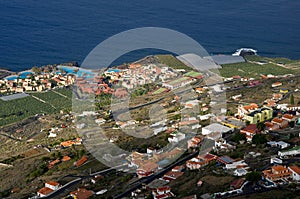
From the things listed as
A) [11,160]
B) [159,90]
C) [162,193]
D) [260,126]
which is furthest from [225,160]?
[159,90]

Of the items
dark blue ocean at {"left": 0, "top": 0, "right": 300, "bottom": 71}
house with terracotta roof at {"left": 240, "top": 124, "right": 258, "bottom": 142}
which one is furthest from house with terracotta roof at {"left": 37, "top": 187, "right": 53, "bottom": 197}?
dark blue ocean at {"left": 0, "top": 0, "right": 300, "bottom": 71}

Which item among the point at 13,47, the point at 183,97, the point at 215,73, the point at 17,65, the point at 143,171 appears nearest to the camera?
the point at 143,171

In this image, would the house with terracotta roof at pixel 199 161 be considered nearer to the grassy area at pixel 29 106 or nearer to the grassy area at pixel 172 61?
the grassy area at pixel 29 106

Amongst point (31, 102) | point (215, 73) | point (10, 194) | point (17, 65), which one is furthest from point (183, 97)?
point (17, 65)

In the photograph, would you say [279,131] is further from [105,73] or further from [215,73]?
[105,73]

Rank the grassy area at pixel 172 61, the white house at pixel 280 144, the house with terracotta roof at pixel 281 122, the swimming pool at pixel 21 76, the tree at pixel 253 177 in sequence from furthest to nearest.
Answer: the grassy area at pixel 172 61
the swimming pool at pixel 21 76
the house with terracotta roof at pixel 281 122
the white house at pixel 280 144
the tree at pixel 253 177

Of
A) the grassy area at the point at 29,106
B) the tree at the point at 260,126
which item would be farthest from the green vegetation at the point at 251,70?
the tree at the point at 260,126
